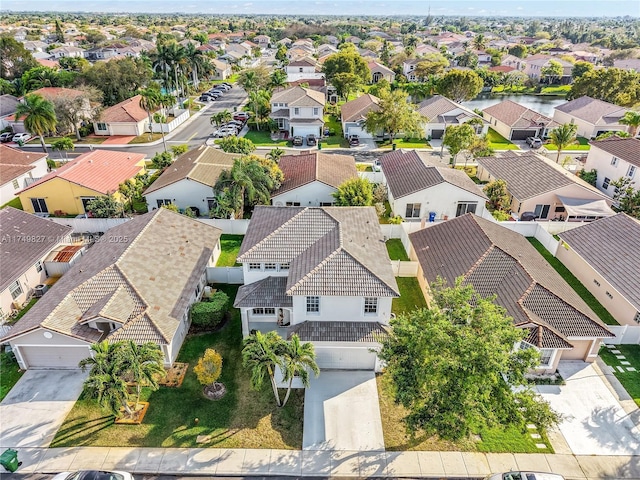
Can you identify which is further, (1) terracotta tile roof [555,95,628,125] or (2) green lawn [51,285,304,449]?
(1) terracotta tile roof [555,95,628,125]

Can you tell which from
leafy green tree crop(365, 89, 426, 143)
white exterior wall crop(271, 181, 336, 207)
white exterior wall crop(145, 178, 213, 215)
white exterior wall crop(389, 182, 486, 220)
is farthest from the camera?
leafy green tree crop(365, 89, 426, 143)

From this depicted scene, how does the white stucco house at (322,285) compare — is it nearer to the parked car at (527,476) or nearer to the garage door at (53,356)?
the parked car at (527,476)

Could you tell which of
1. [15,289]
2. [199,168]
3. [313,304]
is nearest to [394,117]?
[199,168]

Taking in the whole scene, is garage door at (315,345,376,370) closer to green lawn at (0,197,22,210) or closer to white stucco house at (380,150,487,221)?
white stucco house at (380,150,487,221)

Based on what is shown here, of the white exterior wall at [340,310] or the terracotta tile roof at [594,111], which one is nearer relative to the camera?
the white exterior wall at [340,310]

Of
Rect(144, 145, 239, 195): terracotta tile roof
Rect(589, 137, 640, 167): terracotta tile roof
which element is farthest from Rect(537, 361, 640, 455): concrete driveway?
Rect(144, 145, 239, 195): terracotta tile roof

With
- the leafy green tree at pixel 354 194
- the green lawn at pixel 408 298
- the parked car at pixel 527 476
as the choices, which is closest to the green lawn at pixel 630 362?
the parked car at pixel 527 476

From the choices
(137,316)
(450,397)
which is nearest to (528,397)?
(450,397)
